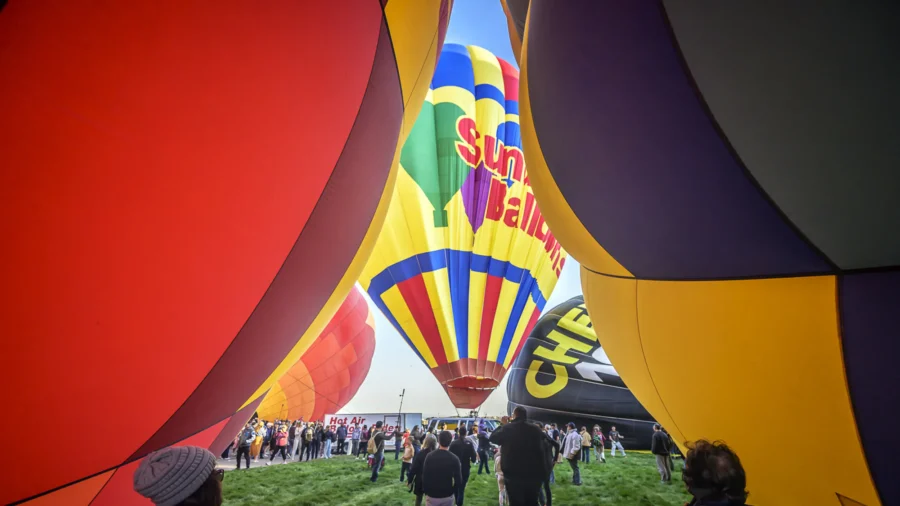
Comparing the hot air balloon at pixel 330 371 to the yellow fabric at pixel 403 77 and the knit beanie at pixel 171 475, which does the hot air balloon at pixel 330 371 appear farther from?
the knit beanie at pixel 171 475

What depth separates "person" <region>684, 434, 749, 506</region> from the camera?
140 centimetres

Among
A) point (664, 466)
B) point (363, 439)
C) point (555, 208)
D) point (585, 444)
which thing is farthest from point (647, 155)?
point (363, 439)

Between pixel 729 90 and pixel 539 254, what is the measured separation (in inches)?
357

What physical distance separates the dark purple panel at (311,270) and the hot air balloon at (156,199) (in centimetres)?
1

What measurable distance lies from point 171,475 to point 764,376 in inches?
89.6

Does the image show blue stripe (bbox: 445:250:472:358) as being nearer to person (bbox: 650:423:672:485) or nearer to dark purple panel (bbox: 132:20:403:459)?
person (bbox: 650:423:672:485)

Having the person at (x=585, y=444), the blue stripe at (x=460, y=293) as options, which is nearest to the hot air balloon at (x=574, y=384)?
the person at (x=585, y=444)

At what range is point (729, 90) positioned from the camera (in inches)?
64.1

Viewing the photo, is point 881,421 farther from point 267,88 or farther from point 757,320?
point 267,88

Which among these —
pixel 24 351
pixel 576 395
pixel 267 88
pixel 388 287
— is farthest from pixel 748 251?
pixel 576 395

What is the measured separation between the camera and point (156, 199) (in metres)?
1.65

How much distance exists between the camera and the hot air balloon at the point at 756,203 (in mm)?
1416

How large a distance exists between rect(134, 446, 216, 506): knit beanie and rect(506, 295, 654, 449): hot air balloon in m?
11.8

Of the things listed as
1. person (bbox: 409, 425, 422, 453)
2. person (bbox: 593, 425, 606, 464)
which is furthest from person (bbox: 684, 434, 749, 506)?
person (bbox: 593, 425, 606, 464)
